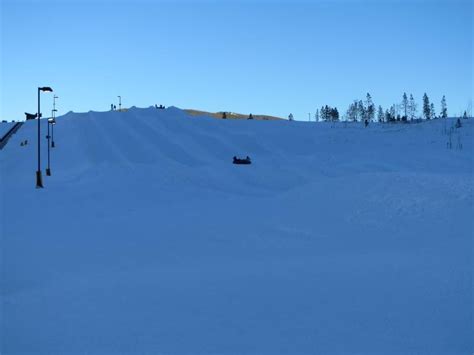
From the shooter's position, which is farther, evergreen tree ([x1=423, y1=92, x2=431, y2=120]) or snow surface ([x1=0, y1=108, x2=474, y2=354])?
evergreen tree ([x1=423, y1=92, x2=431, y2=120])

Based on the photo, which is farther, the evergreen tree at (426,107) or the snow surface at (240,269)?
the evergreen tree at (426,107)

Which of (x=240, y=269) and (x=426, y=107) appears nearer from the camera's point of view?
(x=240, y=269)

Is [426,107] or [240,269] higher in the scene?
[426,107]

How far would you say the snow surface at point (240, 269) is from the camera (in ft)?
16.8

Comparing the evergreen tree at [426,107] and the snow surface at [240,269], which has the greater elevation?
the evergreen tree at [426,107]

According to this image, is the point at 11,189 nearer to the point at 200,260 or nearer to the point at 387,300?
the point at 200,260

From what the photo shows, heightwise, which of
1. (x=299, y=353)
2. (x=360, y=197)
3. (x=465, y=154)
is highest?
(x=465, y=154)

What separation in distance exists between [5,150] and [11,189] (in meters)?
20.7

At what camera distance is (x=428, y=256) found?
7.79 m

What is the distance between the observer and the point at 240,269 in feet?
24.8

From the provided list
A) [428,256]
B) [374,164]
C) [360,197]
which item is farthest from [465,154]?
[428,256]

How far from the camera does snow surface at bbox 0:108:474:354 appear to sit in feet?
16.8

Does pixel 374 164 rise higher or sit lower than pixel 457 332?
higher

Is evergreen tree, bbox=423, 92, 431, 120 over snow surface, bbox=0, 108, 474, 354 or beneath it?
over
